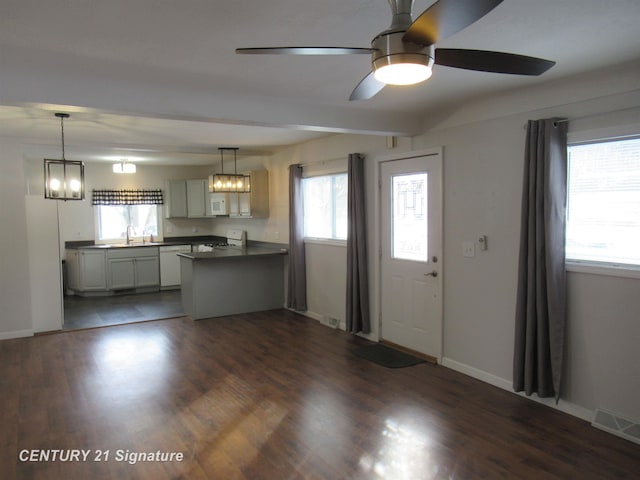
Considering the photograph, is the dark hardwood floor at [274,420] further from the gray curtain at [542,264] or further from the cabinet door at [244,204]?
the cabinet door at [244,204]

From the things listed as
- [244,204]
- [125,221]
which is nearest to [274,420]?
[244,204]

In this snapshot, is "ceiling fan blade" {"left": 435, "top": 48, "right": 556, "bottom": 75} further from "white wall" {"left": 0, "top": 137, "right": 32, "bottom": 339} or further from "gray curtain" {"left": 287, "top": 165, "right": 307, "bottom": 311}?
"white wall" {"left": 0, "top": 137, "right": 32, "bottom": 339}

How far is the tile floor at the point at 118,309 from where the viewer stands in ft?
20.3

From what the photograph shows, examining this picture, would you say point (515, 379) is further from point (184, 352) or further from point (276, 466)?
point (184, 352)

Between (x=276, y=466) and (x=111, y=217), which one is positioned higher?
(x=111, y=217)

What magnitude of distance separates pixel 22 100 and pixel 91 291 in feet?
19.1

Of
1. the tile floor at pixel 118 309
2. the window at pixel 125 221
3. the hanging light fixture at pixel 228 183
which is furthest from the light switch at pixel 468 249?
the window at pixel 125 221

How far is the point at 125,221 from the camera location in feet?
29.1

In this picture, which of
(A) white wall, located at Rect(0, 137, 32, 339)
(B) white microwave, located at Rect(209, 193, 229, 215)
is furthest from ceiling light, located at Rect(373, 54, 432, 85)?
(B) white microwave, located at Rect(209, 193, 229, 215)

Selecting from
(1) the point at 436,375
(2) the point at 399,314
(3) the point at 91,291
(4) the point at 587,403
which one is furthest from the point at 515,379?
(3) the point at 91,291

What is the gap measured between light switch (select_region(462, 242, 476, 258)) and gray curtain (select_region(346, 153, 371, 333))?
136 centimetres

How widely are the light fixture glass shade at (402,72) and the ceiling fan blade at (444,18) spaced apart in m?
0.08

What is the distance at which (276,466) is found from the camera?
8.72 ft

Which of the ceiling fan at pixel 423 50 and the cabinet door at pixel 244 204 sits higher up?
the ceiling fan at pixel 423 50
